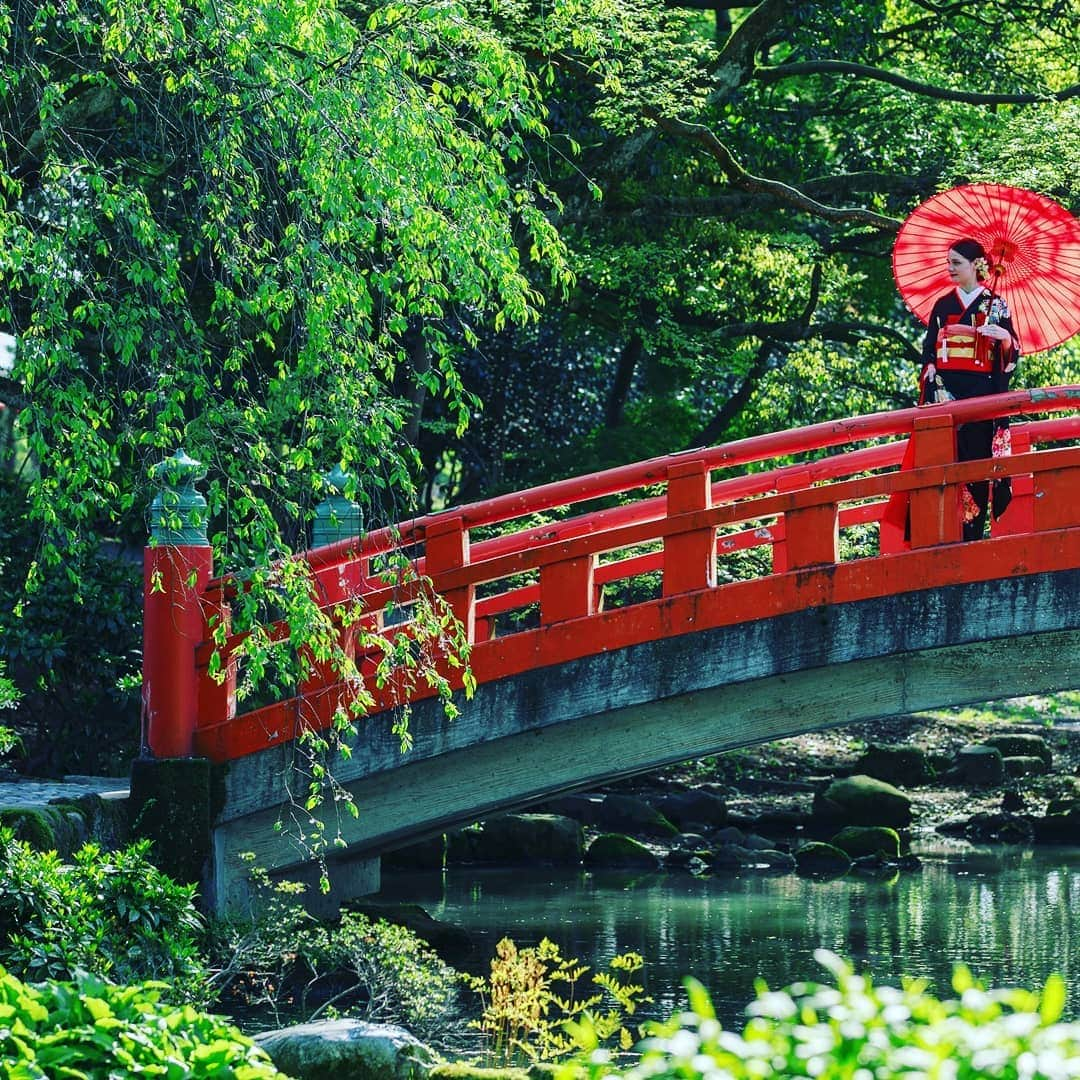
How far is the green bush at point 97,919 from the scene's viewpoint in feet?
25.6

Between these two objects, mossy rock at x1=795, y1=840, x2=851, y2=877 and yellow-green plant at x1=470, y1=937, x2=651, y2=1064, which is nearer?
yellow-green plant at x1=470, y1=937, x2=651, y2=1064

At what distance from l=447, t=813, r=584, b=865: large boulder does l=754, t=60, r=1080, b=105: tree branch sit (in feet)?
25.9

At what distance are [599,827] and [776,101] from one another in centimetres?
808

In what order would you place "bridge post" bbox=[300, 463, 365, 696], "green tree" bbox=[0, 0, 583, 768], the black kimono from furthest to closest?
the black kimono, "bridge post" bbox=[300, 463, 365, 696], "green tree" bbox=[0, 0, 583, 768]

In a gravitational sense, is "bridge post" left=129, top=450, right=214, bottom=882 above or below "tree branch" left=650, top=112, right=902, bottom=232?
below

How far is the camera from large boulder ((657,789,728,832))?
18.9 m

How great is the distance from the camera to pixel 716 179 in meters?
17.2

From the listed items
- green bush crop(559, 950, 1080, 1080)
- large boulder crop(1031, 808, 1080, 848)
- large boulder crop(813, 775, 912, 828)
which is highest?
large boulder crop(813, 775, 912, 828)

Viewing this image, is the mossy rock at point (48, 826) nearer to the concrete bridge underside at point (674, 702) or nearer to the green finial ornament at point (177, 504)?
the concrete bridge underside at point (674, 702)

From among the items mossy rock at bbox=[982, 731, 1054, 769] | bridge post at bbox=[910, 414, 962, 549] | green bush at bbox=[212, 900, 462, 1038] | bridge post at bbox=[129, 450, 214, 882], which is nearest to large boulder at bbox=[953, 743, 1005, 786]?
mossy rock at bbox=[982, 731, 1054, 769]

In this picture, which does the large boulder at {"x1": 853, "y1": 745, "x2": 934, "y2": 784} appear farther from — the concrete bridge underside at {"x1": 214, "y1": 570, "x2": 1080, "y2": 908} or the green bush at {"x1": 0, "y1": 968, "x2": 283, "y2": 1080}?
the green bush at {"x1": 0, "y1": 968, "x2": 283, "y2": 1080}

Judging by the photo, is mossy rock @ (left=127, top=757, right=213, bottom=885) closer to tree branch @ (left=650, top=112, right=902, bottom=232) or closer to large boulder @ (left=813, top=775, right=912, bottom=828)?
tree branch @ (left=650, top=112, right=902, bottom=232)

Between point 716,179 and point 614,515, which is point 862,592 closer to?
point 614,515

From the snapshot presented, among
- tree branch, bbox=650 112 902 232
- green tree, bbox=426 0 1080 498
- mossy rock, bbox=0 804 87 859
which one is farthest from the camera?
green tree, bbox=426 0 1080 498
